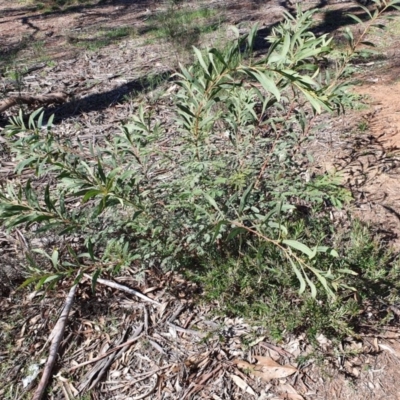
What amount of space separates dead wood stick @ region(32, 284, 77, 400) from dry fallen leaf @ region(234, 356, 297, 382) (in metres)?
1.09

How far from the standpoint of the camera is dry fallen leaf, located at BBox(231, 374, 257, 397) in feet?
7.49

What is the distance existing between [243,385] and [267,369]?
0.55 ft

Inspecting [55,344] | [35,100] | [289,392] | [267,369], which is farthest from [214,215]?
[35,100]

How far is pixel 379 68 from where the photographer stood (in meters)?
5.57

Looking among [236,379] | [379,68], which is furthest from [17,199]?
[379,68]

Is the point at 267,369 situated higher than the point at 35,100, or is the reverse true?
the point at 35,100

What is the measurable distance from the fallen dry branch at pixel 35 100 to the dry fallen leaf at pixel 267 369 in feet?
13.8

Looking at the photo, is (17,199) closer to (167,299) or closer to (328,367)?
(167,299)

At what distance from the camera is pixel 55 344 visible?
2516 mm

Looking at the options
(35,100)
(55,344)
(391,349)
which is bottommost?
(391,349)

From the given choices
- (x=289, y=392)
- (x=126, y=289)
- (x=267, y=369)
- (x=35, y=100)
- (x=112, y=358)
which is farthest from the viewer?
(x=35, y=100)

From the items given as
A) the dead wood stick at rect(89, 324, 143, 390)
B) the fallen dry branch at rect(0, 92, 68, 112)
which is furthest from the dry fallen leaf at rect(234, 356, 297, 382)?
the fallen dry branch at rect(0, 92, 68, 112)

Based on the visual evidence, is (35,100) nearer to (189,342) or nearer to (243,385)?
(189,342)

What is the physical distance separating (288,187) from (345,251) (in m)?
0.59
